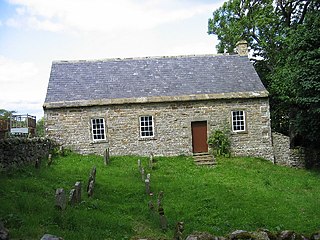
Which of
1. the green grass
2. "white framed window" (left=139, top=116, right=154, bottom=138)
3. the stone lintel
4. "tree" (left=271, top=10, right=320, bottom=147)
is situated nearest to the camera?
the green grass

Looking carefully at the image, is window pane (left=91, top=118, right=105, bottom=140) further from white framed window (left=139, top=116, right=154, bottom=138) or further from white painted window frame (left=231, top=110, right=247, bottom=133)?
white painted window frame (left=231, top=110, right=247, bottom=133)

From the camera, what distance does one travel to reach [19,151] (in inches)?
616

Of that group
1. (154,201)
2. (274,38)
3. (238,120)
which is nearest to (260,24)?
(274,38)

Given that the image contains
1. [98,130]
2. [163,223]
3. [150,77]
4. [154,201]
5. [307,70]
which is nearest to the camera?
[163,223]

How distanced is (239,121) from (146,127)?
673cm

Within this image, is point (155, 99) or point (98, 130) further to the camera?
point (155, 99)

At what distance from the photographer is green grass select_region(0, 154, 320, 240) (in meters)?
9.48

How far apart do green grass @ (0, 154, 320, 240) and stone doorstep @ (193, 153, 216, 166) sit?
111 cm

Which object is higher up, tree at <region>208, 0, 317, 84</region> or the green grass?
tree at <region>208, 0, 317, 84</region>

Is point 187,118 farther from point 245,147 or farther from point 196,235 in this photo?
point 196,235

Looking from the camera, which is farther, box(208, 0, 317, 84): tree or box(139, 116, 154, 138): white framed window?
box(208, 0, 317, 84): tree

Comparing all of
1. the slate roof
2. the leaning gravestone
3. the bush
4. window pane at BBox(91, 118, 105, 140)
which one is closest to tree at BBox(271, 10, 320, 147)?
the slate roof

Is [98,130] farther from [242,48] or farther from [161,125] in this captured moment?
[242,48]

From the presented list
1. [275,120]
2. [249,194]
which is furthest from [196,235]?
[275,120]
